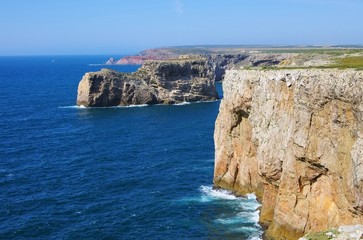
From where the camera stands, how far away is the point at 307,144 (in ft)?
150

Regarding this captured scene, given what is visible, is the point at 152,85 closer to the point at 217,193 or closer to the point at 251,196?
the point at 217,193

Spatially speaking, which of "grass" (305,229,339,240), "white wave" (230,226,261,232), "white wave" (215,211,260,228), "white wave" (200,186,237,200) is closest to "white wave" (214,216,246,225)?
"white wave" (215,211,260,228)

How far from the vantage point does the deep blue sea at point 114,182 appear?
5631 cm

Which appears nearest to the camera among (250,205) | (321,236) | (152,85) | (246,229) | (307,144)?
(321,236)

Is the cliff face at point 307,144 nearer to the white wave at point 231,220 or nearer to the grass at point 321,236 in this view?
the white wave at point 231,220

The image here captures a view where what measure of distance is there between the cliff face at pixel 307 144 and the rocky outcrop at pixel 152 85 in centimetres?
9907

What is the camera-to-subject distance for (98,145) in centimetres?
9944

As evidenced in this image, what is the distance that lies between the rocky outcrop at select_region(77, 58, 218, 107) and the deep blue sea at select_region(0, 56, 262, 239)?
2502 centimetres

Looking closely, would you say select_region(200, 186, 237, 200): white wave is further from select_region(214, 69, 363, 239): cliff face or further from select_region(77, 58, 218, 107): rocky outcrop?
select_region(77, 58, 218, 107): rocky outcrop

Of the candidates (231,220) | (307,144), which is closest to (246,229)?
(231,220)

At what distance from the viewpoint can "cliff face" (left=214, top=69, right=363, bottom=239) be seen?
4043 cm

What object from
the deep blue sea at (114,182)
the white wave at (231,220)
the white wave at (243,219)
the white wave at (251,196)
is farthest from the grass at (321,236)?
the white wave at (251,196)

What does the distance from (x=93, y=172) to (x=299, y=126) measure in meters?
43.7

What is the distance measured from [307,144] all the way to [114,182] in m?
37.4
